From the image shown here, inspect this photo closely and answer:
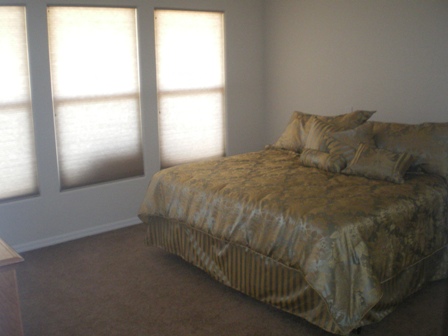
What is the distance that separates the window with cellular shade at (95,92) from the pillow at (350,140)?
192 centimetres

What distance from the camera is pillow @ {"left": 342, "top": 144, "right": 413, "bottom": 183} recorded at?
3654 millimetres

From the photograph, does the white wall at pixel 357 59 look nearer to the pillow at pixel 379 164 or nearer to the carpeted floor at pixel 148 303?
the pillow at pixel 379 164

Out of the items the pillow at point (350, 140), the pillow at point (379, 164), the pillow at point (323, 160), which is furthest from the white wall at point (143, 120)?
the pillow at point (379, 164)

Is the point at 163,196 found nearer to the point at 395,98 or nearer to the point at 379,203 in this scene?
the point at 379,203

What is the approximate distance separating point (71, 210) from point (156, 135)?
107 cm

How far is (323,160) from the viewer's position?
4051 mm

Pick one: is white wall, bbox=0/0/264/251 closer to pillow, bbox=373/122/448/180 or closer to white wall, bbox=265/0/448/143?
white wall, bbox=265/0/448/143

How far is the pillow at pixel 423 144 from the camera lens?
3.78 m

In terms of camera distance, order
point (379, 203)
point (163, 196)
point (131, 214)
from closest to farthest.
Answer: point (379, 203)
point (163, 196)
point (131, 214)

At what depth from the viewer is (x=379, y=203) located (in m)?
3.21

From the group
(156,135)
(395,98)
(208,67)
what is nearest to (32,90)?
(156,135)

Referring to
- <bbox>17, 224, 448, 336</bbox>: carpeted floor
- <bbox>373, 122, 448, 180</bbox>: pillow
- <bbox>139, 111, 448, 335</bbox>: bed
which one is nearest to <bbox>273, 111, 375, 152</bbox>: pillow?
<bbox>139, 111, 448, 335</bbox>: bed

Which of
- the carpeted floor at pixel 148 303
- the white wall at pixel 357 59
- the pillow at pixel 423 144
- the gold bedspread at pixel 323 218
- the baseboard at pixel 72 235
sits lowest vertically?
the carpeted floor at pixel 148 303

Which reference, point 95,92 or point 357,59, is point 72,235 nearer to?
point 95,92
